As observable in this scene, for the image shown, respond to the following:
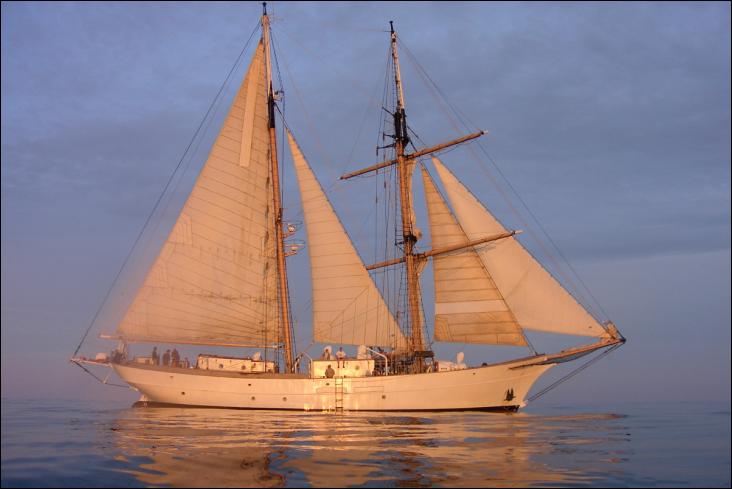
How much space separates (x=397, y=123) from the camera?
5247cm

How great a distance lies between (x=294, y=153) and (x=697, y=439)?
3205 cm

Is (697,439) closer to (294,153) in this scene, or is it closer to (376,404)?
(376,404)

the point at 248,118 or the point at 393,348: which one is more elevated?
the point at 248,118

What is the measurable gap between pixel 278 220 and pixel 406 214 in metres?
9.44

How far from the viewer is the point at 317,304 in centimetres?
4688

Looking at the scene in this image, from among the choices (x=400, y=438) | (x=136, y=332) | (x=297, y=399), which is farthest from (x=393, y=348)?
(x=400, y=438)

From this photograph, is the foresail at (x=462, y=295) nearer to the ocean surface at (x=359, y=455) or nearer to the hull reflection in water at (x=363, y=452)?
the hull reflection in water at (x=363, y=452)

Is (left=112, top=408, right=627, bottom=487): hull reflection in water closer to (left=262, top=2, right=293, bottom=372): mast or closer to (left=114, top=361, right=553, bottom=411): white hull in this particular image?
(left=114, top=361, right=553, bottom=411): white hull

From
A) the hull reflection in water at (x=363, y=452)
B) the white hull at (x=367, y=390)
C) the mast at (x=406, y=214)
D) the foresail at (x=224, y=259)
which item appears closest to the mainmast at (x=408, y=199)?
the mast at (x=406, y=214)

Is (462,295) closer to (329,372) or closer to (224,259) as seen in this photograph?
(329,372)

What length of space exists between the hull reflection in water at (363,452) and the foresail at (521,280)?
31.5ft

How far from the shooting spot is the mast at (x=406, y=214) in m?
48.4

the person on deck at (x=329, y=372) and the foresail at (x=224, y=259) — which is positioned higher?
the foresail at (x=224, y=259)

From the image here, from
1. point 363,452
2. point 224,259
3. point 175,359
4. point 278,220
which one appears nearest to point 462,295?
point 278,220
